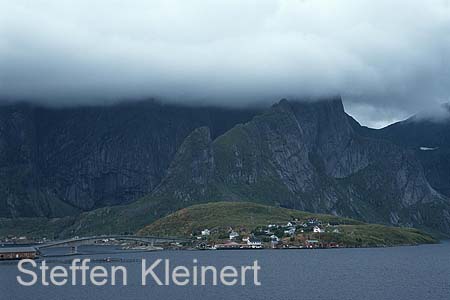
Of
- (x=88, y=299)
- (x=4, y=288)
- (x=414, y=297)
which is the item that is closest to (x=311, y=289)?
(x=414, y=297)

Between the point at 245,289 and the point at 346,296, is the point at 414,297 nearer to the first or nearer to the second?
the point at 346,296

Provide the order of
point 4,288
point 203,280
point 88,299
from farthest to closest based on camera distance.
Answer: point 203,280 < point 4,288 < point 88,299

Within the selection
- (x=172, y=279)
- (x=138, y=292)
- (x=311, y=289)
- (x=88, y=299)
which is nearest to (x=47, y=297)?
(x=88, y=299)

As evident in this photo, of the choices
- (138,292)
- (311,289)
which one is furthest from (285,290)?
(138,292)

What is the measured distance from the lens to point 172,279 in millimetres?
199750

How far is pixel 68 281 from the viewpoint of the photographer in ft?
634

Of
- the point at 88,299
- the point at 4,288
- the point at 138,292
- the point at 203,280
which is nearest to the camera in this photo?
the point at 88,299

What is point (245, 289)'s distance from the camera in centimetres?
17675

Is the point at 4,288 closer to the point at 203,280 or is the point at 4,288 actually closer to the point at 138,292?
the point at 138,292

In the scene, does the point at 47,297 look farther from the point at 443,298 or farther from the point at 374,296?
the point at 443,298

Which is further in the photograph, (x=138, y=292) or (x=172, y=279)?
(x=172, y=279)

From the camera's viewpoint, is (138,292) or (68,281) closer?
(138,292)

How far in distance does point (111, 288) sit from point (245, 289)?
32005 mm

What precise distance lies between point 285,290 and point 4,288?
68129mm
